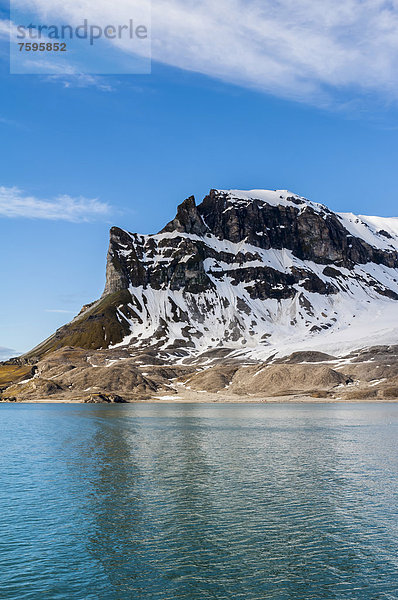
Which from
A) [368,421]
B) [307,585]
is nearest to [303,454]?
[307,585]

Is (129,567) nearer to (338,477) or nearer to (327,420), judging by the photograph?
(338,477)

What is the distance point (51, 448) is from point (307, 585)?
54182mm

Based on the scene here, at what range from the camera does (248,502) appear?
41188 millimetres

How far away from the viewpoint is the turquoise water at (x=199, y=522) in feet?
82.9

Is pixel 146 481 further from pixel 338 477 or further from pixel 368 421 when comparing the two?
pixel 368 421

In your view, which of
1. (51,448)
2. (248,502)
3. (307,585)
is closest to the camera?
(307,585)

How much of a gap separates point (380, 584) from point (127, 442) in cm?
5809

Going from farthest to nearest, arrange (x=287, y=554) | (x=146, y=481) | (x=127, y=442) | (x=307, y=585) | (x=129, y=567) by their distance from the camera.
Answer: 1. (x=127, y=442)
2. (x=146, y=481)
3. (x=287, y=554)
4. (x=129, y=567)
5. (x=307, y=585)

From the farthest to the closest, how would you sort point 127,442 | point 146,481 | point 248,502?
point 127,442 < point 146,481 < point 248,502

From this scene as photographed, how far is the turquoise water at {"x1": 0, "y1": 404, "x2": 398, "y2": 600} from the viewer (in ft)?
82.9

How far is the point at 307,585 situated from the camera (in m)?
25.1

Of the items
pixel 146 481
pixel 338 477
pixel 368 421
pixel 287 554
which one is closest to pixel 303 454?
pixel 338 477

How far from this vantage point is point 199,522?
35.9 meters

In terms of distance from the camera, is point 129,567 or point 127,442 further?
point 127,442
